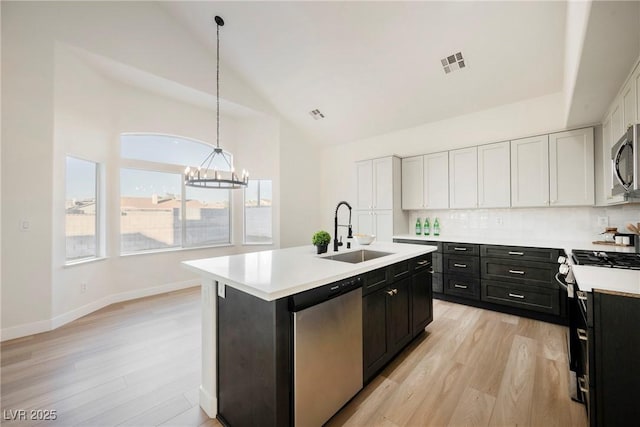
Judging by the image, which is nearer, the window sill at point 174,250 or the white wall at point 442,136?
the white wall at point 442,136

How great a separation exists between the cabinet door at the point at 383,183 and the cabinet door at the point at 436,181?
22.9 inches

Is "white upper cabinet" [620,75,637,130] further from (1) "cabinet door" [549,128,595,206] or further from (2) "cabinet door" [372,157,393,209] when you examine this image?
(2) "cabinet door" [372,157,393,209]

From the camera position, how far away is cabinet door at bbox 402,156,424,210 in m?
4.39

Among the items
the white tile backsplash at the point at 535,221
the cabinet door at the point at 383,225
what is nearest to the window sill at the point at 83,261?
the cabinet door at the point at 383,225

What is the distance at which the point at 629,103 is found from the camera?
80.1 inches

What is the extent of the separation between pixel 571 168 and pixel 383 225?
2.56 meters

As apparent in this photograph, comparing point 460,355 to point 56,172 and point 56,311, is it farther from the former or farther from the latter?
point 56,172

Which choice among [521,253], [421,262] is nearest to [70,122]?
[421,262]

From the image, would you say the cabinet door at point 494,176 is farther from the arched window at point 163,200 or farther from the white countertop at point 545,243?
the arched window at point 163,200

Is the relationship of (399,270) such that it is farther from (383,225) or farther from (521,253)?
(383,225)

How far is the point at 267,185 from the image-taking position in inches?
222

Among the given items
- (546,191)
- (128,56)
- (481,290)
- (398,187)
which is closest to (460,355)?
(481,290)

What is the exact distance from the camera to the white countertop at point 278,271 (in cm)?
132

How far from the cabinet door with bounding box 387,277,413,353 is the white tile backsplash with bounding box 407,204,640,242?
2.39m
